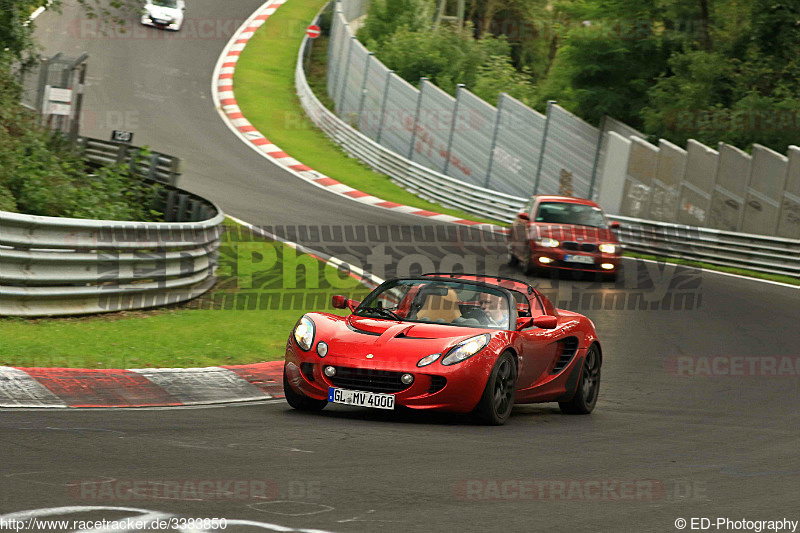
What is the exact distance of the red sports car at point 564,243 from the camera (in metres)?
20.6

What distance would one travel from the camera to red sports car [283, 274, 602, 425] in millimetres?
8156

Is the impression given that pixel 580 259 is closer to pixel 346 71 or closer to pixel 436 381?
pixel 436 381

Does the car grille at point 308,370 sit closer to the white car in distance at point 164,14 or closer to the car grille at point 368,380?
the car grille at point 368,380

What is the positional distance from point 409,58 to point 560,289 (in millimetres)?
22912

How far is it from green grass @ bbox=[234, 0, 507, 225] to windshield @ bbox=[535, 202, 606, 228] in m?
→ 8.64

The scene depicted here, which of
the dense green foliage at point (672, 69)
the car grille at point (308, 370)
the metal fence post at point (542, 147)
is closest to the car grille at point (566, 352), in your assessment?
the car grille at point (308, 370)

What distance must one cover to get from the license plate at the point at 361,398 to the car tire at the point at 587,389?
2.38m

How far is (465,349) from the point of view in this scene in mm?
8320

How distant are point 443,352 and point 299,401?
1248mm

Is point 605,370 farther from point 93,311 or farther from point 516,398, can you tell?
point 93,311

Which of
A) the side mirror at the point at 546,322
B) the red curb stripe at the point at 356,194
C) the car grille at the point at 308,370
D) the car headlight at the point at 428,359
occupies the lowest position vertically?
the red curb stripe at the point at 356,194
